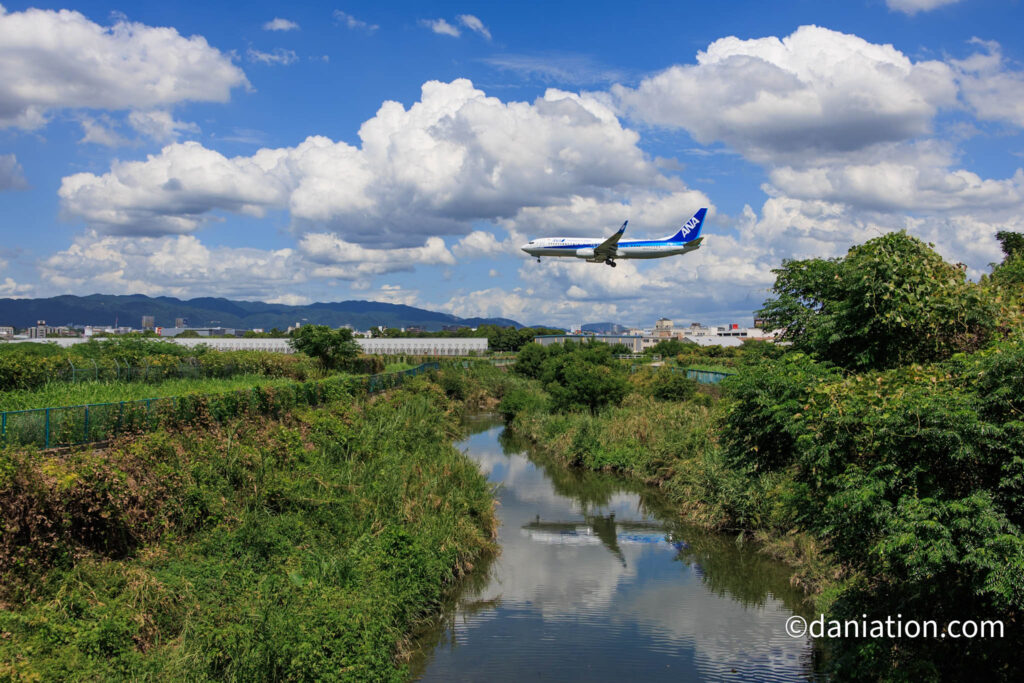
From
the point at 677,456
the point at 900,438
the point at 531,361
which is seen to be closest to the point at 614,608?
the point at 900,438

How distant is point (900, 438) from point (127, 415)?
1926cm

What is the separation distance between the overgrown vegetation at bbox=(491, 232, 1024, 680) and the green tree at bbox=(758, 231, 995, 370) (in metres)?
0.03

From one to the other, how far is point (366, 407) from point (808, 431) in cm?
2727

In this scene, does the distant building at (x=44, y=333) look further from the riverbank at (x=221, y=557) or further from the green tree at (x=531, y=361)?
the riverbank at (x=221, y=557)

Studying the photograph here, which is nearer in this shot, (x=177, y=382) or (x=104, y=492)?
(x=104, y=492)

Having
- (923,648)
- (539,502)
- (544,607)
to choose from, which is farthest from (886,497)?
(539,502)

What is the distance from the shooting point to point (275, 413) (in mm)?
29391

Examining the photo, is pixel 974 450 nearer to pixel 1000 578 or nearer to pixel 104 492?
pixel 1000 578

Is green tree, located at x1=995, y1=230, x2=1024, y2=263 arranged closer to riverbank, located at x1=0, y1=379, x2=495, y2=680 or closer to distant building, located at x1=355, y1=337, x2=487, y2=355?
riverbank, located at x1=0, y1=379, x2=495, y2=680

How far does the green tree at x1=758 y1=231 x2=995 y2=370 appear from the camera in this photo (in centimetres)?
1381

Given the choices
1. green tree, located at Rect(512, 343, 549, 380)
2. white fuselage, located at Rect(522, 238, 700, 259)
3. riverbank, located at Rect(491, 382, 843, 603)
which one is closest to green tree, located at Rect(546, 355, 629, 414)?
riverbank, located at Rect(491, 382, 843, 603)

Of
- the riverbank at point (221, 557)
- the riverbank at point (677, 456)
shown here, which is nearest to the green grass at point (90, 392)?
the riverbank at point (221, 557)

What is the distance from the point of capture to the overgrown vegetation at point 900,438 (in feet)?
35.0

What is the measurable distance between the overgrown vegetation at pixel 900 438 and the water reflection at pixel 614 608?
1.80m
